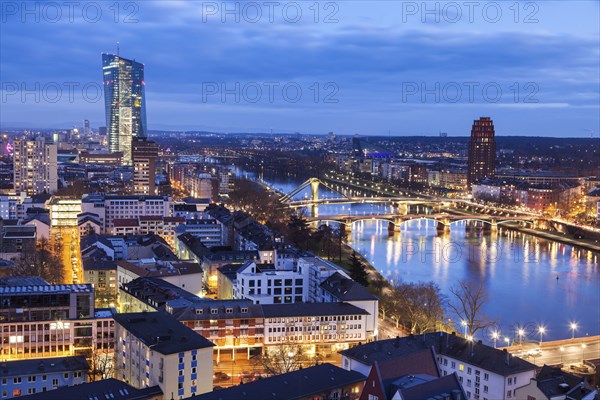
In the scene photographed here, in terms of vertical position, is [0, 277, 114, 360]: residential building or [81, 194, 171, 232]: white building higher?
[81, 194, 171, 232]: white building

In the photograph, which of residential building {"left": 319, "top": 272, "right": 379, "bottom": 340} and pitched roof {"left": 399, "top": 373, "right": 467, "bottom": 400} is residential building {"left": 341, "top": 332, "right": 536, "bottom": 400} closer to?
pitched roof {"left": 399, "top": 373, "right": 467, "bottom": 400}

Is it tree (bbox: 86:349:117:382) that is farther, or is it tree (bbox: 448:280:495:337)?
tree (bbox: 448:280:495:337)

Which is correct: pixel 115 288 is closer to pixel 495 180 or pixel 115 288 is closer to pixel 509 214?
pixel 509 214

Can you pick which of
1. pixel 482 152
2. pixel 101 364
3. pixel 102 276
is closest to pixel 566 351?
pixel 101 364

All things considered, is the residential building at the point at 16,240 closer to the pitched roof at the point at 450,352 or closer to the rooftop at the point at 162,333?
the rooftop at the point at 162,333

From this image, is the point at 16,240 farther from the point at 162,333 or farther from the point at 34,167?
the point at 34,167

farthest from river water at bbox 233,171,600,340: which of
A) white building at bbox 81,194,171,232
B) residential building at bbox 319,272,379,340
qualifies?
white building at bbox 81,194,171,232

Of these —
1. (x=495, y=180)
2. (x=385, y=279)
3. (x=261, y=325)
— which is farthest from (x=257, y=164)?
(x=261, y=325)
